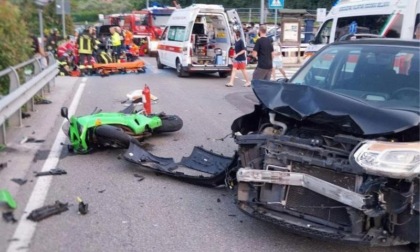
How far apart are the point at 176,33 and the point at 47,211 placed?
13984 millimetres

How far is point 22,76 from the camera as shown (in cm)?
1036

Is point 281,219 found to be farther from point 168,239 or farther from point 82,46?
point 82,46

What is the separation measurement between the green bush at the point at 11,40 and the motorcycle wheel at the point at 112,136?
3.91m

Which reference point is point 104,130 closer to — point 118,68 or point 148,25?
point 118,68

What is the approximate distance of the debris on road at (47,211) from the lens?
461cm

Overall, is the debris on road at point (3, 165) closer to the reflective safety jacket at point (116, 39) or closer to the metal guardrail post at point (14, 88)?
the metal guardrail post at point (14, 88)

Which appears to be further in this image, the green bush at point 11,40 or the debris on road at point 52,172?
the green bush at point 11,40

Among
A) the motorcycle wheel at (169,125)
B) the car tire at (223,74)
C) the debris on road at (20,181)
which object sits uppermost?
the motorcycle wheel at (169,125)

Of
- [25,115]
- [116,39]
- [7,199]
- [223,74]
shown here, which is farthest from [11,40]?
[116,39]

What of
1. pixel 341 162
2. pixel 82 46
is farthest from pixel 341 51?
pixel 82 46

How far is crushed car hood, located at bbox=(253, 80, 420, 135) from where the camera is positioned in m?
3.79

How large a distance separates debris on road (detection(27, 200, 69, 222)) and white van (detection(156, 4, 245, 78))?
40.0 feet

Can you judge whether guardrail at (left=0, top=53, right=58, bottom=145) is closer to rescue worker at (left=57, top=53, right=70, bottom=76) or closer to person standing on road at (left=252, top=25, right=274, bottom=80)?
person standing on road at (left=252, top=25, right=274, bottom=80)

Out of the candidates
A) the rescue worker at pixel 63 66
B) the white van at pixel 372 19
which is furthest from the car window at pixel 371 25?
the rescue worker at pixel 63 66
